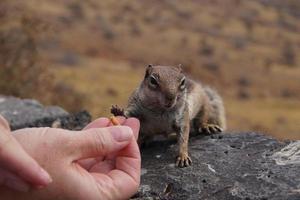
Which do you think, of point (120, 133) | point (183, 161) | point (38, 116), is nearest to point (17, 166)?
point (120, 133)

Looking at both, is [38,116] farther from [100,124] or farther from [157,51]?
[157,51]

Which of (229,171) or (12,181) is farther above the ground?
(12,181)

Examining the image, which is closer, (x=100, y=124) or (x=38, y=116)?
(x=100, y=124)

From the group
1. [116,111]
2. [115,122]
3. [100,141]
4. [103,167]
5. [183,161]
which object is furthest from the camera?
[116,111]

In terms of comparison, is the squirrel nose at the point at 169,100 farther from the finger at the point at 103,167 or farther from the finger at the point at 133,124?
the finger at the point at 103,167

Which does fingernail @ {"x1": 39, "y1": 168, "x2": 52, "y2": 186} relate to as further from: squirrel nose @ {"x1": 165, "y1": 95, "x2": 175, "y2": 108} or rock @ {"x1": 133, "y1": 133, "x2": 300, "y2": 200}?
squirrel nose @ {"x1": 165, "y1": 95, "x2": 175, "y2": 108}

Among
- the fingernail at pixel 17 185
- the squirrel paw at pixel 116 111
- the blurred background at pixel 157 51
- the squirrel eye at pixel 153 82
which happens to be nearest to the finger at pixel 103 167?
the fingernail at pixel 17 185

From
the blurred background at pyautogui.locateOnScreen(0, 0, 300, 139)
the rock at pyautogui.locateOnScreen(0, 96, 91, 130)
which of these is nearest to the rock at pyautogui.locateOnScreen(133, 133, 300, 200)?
the rock at pyautogui.locateOnScreen(0, 96, 91, 130)
